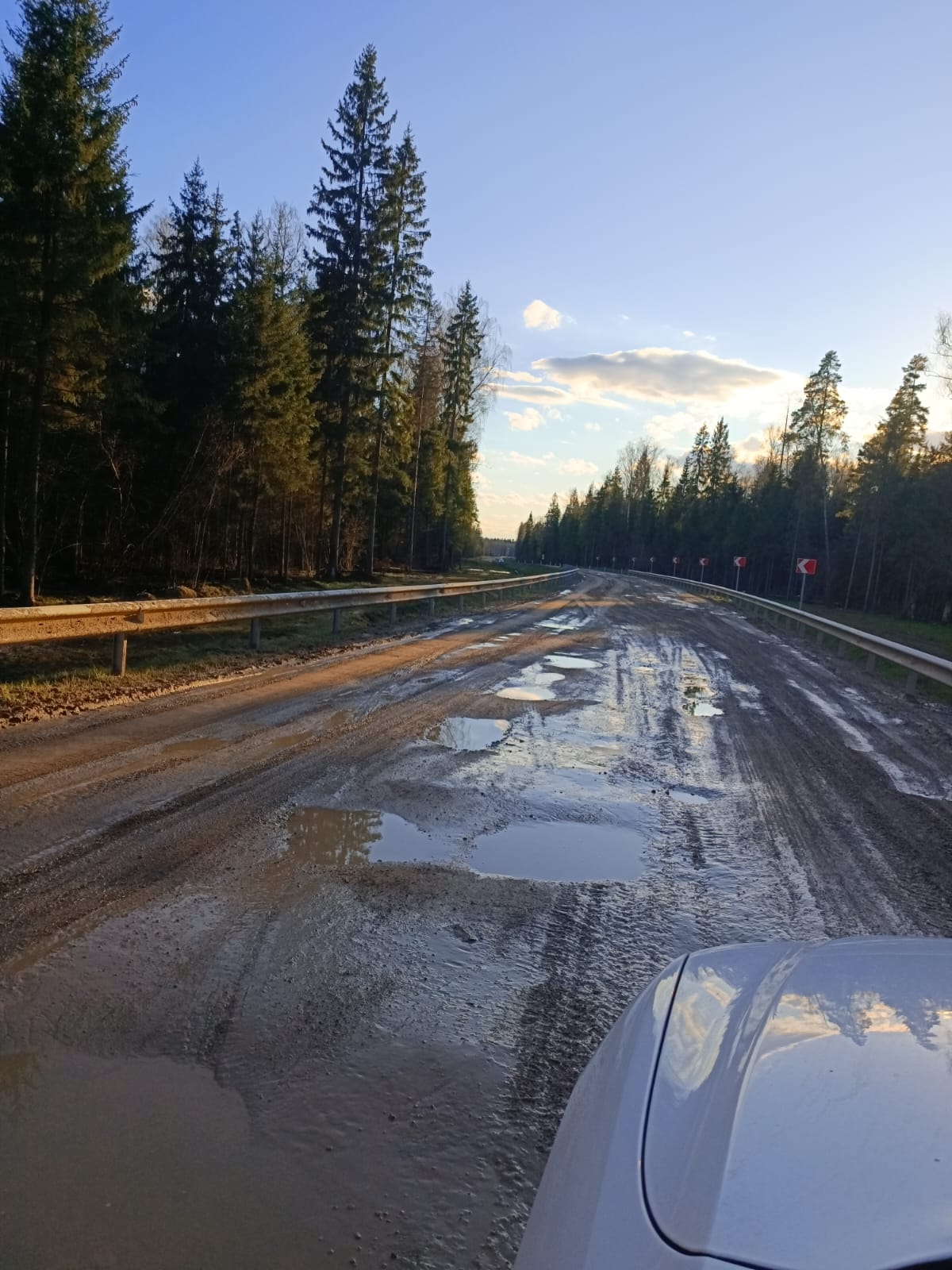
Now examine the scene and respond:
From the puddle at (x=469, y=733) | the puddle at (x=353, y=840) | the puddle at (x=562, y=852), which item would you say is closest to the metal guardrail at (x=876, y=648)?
the puddle at (x=469, y=733)

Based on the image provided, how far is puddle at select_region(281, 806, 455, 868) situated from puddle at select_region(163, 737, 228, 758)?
167 cm

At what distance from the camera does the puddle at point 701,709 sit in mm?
9711

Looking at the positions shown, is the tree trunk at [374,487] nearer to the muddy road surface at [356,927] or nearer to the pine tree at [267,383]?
the pine tree at [267,383]

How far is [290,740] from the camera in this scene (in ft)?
23.8

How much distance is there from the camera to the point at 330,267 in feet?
100

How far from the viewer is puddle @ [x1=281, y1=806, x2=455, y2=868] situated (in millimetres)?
4688

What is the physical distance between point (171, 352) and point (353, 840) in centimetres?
2487

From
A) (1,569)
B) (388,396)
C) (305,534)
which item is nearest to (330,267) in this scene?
(388,396)

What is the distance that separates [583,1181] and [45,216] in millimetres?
21334

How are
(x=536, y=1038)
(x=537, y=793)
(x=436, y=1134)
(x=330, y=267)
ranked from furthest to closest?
(x=330, y=267) < (x=537, y=793) < (x=536, y=1038) < (x=436, y=1134)

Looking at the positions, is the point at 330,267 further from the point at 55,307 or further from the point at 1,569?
the point at 1,569

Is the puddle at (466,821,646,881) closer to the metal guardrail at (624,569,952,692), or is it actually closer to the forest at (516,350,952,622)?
the metal guardrail at (624,569,952,692)

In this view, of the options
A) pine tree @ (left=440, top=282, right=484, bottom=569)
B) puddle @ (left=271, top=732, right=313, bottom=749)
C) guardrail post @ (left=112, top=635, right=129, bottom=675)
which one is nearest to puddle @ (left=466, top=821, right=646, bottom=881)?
puddle @ (left=271, top=732, right=313, bottom=749)

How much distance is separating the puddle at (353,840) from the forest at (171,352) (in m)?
15.9
